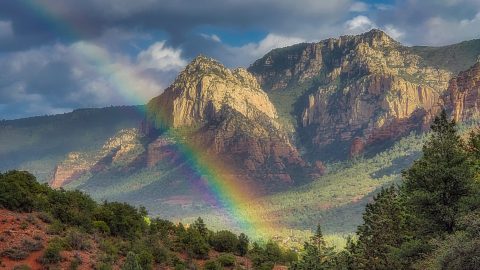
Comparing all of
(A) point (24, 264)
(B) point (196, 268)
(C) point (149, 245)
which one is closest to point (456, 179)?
(B) point (196, 268)

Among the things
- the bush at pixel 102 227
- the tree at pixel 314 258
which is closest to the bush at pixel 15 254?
the bush at pixel 102 227

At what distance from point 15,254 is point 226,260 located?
62.7 feet

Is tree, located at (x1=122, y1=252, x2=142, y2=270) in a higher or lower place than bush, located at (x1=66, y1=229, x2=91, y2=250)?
lower

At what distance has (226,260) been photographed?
53.6m

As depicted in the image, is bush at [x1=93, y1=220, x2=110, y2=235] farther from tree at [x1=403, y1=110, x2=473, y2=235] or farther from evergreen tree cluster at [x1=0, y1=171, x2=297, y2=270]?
tree at [x1=403, y1=110, x2=473, y2=235]

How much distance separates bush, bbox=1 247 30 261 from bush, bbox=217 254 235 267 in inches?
708

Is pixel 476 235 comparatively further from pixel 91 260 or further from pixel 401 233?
pixel 91 260

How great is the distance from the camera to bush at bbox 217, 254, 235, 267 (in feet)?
176

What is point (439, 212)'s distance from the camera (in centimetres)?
3994

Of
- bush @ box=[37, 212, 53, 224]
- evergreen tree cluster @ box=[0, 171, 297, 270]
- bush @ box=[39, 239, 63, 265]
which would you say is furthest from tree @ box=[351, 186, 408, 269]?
bush @ box=[37, 212, 53, 224]

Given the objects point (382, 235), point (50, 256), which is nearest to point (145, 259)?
point (50, 256)

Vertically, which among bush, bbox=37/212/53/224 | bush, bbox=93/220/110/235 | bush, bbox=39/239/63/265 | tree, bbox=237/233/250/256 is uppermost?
bush, bbox=37/212/53/224

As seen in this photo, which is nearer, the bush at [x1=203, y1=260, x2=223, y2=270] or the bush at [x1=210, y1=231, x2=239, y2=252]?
the bush at [x1=203, y1=260, x2=223, y2=270]

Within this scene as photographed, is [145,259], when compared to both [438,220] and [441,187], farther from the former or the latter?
[441,187]
